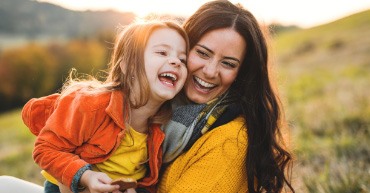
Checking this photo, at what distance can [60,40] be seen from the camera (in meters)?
66.7

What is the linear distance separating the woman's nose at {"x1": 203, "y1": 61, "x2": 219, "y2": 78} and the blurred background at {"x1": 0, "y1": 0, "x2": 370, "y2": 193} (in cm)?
50

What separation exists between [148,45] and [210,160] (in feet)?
2.71

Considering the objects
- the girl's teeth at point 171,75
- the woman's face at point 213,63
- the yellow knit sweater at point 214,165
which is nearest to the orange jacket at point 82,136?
the yellow knit sweater at point 214,165

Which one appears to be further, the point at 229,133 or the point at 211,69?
the point at 211,69

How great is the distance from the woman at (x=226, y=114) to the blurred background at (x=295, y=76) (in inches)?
9.7

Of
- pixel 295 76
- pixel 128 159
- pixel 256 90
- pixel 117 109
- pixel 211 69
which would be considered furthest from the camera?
pixel 295 76

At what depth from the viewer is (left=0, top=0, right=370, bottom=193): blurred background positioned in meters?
4.46

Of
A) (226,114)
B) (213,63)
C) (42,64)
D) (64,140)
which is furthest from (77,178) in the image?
(42,64)

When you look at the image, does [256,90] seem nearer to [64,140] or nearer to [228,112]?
[228,112]

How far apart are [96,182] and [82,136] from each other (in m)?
0.33

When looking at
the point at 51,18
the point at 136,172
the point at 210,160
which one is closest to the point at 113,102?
the point at 136,172

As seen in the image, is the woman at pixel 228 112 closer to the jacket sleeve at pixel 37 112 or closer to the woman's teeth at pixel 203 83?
the woman's teeth at pixel 203 83

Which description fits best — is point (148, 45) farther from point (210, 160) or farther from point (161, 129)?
point (210, 160)

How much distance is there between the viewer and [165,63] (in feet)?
8.86
